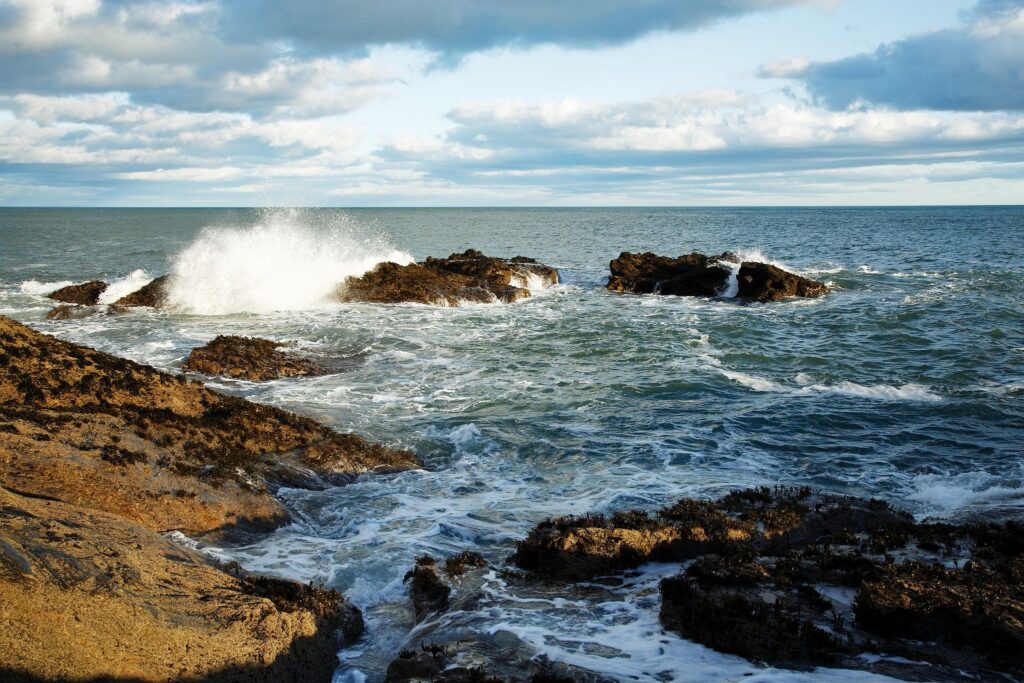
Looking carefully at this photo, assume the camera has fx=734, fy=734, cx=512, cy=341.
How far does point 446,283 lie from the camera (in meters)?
32.8

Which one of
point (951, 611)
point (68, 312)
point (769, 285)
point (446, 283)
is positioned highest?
point (446, 283)

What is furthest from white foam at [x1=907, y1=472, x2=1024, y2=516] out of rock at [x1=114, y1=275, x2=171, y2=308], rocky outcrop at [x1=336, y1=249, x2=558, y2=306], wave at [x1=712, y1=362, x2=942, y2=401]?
rock at [x1=114, y1=275, x2=171, y2=308]

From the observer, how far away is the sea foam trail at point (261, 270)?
93.6ft

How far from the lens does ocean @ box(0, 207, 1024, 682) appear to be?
25.9 feet

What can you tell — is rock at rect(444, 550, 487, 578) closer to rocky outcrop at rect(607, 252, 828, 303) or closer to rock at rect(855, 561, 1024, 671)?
rock at rect(855, 561, 1024, 671)

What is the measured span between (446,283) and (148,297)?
11984 mm

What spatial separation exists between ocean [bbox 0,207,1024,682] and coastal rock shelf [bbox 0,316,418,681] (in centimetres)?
63

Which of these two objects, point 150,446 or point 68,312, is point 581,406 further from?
point 68,312

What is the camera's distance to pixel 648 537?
8562 millimetres

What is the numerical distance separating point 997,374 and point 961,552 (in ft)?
42.7

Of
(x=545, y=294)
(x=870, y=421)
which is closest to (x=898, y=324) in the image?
(x=870, y=421)

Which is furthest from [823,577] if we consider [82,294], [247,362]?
[82,294]

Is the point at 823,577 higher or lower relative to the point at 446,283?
lower

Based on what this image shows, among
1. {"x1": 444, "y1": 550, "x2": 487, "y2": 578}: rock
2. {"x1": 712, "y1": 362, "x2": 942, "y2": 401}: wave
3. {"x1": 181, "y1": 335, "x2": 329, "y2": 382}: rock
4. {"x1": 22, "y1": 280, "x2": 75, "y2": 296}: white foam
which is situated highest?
{"x1": 22, "y1": 280, "x2": 75, "y2": 296}: white foam
